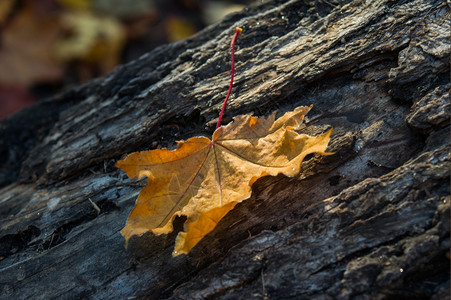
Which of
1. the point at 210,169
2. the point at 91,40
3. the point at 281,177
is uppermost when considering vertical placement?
the point at 91,40

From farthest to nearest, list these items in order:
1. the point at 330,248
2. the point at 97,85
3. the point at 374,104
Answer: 1. the point at 97,85
2. the point at 374,104
3. the point at 330,248

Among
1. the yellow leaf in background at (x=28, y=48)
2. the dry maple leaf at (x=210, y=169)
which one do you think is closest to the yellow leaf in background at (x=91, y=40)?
the yellow leaf in background at (x=28, y=48)

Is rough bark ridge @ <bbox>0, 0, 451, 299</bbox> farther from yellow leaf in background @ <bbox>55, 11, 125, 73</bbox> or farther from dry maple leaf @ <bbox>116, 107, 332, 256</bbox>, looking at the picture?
yellow leaf in background @ <bbox>55, 11, 125, 73</bbox>

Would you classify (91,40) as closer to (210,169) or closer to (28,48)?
(28,48)

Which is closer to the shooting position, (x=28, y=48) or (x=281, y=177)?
(x=281, y=177)

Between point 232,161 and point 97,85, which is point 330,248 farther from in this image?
point 97,85

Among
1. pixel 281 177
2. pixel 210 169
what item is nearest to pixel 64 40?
pixel 210 169

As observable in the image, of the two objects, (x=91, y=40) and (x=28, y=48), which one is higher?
(x=28, y=48)

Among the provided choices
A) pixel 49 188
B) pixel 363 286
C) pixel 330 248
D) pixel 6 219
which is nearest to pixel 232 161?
pixel 330 248
